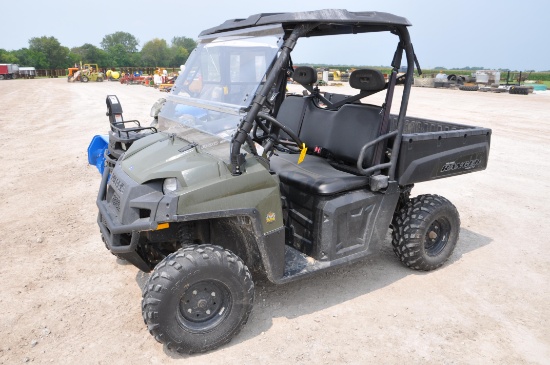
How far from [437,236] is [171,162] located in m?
2.72

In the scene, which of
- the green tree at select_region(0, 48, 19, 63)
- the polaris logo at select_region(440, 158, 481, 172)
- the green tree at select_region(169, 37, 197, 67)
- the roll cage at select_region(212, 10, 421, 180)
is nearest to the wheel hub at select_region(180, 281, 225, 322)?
the roll cage at select_region(212, 10, 421, 180)

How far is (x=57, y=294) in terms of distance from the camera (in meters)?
3.81

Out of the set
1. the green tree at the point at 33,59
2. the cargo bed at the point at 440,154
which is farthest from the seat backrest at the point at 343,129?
the green tree at the point at 33,59

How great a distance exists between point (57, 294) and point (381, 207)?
9.40ft

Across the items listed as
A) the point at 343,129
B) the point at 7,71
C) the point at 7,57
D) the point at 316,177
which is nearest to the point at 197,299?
the point at 316,177

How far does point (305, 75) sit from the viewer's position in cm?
431

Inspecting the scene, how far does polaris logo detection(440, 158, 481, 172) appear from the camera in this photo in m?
4.17

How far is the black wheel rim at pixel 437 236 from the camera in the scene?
4.30 metres

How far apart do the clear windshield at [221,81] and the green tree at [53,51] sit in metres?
87.7

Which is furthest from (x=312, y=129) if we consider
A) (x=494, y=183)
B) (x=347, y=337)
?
(x=494, y=183)

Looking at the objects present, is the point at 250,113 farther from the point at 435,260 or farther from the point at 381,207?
the point at 435,260

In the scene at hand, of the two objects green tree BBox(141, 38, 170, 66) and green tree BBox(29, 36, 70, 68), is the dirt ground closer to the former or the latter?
green tree BBox(29, 36, 70, 68)

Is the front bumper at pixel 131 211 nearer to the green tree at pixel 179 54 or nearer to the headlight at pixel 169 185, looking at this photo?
the headlight at pixel 169 185

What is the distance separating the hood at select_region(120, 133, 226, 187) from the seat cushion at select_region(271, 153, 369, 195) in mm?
903
